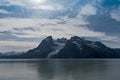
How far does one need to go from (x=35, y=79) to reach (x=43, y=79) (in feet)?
9.99

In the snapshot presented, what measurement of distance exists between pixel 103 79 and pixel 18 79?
99.9 feet

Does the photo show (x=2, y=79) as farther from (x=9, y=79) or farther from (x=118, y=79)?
(x=118, y=79)

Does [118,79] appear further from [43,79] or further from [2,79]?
[2,79]

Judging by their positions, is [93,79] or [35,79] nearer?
[93,79]

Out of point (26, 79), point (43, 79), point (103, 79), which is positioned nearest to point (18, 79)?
point (26, 79)

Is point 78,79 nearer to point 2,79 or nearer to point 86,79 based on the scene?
point 86,79

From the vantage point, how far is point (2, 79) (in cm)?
9362

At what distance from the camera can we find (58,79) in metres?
92.2

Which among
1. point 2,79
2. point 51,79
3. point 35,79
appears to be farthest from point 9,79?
point 51,79

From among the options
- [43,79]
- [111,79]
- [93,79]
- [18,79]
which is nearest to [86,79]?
[93,79]

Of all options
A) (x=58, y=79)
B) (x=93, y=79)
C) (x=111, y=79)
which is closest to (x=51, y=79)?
(x=58, y=79)

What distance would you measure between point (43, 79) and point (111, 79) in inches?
959

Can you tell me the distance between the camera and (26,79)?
9394 cm

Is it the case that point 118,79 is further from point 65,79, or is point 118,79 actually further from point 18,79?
point 18,79
